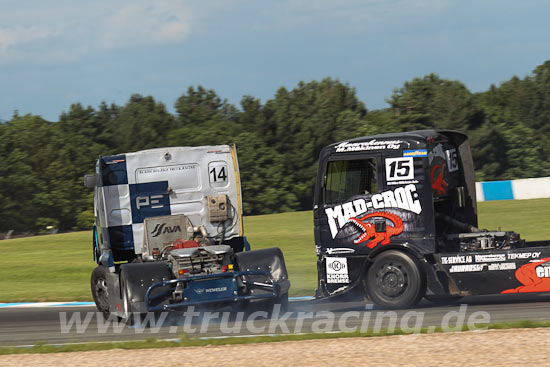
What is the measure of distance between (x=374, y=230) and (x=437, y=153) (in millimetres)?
1530

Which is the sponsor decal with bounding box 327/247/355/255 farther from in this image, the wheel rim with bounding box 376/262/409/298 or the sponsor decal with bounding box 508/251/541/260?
the sponsor decal with bounding box 508/251/541/260

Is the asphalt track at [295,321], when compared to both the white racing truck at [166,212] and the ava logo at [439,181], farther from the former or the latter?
the ava logo at [439,181]

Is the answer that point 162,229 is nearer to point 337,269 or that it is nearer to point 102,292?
point 102,292

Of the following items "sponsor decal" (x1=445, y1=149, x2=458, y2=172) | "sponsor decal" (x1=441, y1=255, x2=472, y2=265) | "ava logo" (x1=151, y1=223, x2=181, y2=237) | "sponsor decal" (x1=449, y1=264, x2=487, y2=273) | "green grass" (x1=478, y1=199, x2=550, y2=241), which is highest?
"sponsor decal" (x1=445, y1=149, x2=458, y2=172)

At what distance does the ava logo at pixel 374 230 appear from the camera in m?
11.7

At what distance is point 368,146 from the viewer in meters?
11.9

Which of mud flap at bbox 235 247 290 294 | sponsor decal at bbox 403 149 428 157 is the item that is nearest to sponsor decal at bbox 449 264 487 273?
sponsor decal at bbox 403 149 428 157

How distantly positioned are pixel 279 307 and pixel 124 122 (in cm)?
8324

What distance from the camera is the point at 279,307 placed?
1210 cm

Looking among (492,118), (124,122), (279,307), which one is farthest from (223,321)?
(124,122)

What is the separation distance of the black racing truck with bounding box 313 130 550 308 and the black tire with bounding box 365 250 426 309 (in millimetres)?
15

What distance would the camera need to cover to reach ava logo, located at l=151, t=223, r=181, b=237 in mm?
13094

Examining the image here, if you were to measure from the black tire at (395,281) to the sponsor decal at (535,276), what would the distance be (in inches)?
53.5

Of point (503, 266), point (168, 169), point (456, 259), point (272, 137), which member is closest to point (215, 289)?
point (168, 169)
